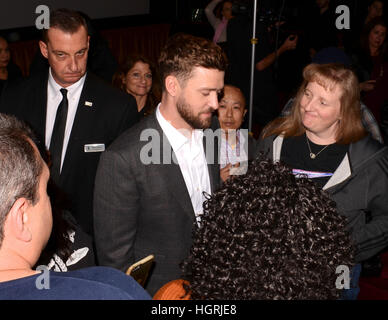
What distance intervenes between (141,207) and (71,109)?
97 cm

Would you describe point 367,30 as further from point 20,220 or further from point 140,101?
point 20,220

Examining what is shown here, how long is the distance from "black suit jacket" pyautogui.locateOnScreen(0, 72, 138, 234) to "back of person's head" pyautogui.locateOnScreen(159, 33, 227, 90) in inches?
24.3

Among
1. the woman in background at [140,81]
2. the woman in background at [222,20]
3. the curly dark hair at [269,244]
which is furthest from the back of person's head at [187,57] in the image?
the woman in background at [222,20]

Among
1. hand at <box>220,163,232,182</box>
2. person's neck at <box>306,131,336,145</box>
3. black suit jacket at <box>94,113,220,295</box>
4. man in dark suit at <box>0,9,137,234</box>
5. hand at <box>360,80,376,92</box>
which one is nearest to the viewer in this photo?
black suit jacket at <box>94,113,220,295</box>

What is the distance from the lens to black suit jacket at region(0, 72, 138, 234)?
259 centimetres

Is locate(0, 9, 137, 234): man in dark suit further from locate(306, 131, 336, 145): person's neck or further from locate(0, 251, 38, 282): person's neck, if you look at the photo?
locate(0, 251, 38, 282): person's neck

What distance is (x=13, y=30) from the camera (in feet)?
22.9

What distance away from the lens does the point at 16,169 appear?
1.02m

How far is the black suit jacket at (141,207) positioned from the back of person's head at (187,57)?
0.24 m

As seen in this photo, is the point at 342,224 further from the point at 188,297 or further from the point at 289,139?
the point at 289,139

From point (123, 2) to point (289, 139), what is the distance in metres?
7.46

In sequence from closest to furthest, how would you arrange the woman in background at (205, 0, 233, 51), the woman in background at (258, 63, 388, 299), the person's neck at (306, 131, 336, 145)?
the woman in background at (258, 63, 388, 299), the person's neck at (306, 131, 336, 145), the woman in background at (205, 0, 233, 51)

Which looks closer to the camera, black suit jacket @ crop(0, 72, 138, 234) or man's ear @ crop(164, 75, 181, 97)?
man's ear @ crop(164, 75, 181, 97)

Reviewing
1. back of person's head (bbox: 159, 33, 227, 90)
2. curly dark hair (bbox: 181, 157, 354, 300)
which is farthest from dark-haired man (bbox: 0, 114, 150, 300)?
back of person's head (bbox: 159, 33, 227, 90)
